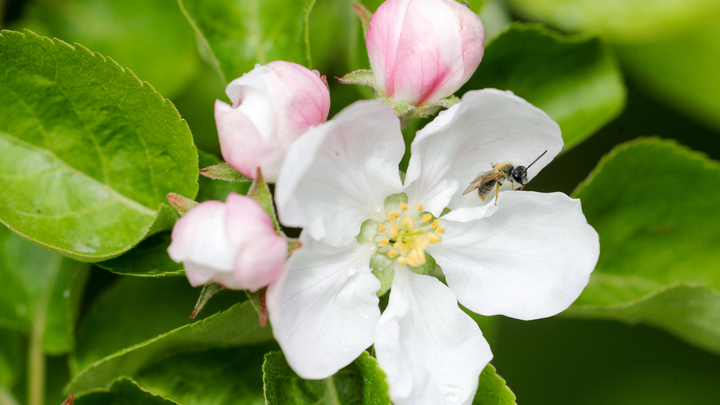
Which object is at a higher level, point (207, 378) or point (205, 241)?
point (205, 241)

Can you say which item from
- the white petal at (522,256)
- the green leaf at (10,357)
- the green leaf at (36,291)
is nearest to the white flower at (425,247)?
the white petal at (522,256)

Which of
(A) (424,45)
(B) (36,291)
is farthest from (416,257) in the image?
(B) (36,291)

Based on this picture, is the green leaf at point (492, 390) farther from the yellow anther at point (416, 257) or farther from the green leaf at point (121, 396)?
the green leaf at point (121, 396)

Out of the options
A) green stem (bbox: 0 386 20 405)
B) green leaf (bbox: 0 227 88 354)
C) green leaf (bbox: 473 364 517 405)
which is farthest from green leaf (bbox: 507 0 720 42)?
green stem (bbox: 0 386 20 405)

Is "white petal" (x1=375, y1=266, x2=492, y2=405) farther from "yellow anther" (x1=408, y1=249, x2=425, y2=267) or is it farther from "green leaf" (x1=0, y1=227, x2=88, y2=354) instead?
"green leaf" (x1=0, y1=227, x2=88, y2=354)

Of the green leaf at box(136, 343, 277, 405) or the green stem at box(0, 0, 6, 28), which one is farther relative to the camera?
the green stem at box(0, 0, 6, 28)

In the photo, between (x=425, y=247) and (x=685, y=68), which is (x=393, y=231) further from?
(x=685, y=68)
